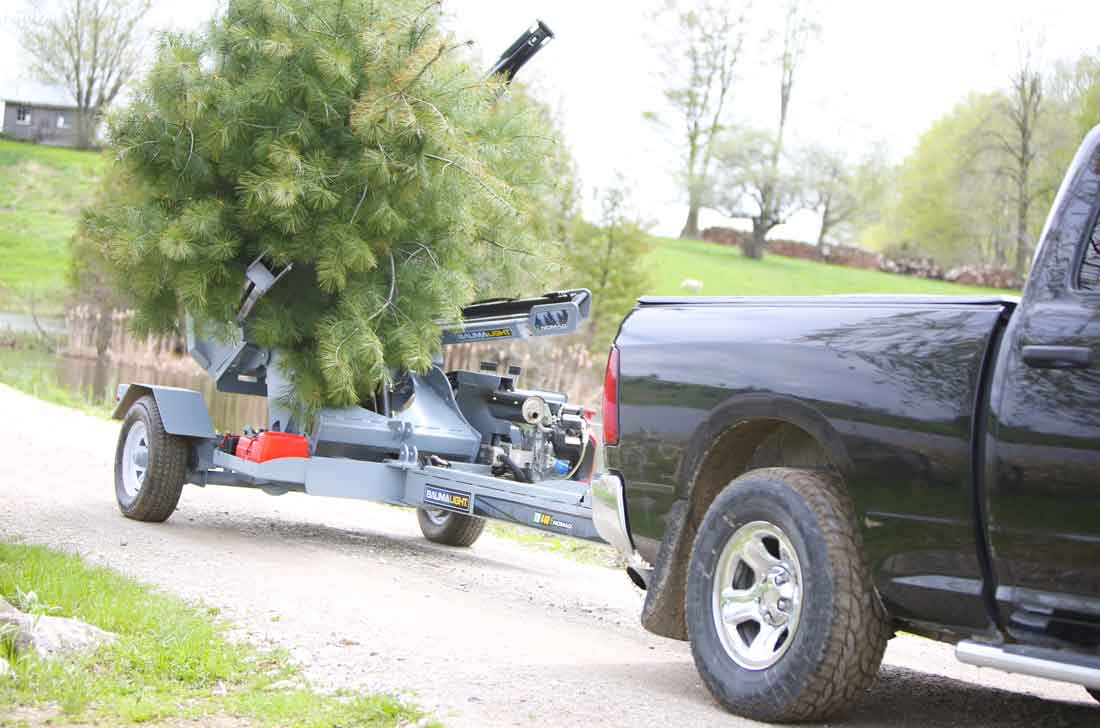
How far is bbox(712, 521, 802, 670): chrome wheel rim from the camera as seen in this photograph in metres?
5.38

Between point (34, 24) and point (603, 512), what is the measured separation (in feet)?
221

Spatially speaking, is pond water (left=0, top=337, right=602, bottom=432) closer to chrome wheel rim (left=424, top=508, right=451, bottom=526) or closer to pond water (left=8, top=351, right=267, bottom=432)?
pond water (left=8, top=351, right=267, bottom=432)

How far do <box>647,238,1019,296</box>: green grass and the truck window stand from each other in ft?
166

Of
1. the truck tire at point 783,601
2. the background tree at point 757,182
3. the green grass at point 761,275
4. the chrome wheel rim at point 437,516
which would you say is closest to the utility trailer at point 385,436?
the chrome wheel rim at point 437,516

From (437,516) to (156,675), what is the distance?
5973mm

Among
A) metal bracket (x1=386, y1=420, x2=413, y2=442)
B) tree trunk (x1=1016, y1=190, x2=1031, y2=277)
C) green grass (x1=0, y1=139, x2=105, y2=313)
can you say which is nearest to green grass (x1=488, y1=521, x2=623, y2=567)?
metal bracket (x1=386, y1=420, x2=413, y2=442)

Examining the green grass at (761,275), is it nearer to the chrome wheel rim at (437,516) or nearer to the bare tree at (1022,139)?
the bare tree at (1022,139)

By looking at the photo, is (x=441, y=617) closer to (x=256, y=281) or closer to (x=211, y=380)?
(x=256, y=281)

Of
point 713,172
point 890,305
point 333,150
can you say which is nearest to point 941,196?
point 713,172

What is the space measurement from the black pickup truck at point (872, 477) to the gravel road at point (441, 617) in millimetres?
474

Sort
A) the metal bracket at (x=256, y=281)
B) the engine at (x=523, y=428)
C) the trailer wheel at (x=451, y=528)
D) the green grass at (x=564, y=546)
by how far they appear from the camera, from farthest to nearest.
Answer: the green grass at (x=564, y=546)
the trailer wheel at (x=451, y=528)
the engine at (x=523, y=428)
the metal bracket at (x=256, y=281)

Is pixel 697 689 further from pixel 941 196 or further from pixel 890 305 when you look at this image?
pixel 941 196

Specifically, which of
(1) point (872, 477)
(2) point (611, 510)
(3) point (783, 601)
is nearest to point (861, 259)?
(2) point (611, 510)

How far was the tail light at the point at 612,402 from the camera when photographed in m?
6.45
